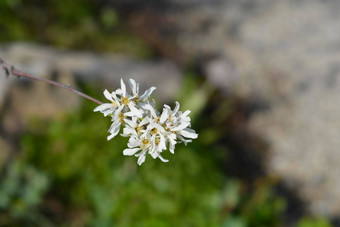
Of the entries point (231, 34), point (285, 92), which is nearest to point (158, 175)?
point (285, 92)

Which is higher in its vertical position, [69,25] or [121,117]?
[69,25]

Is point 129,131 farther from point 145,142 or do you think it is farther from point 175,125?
point 175,125

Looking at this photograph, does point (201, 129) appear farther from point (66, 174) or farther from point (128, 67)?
point (66, 174)

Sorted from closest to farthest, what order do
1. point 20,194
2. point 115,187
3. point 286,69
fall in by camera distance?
point 20,194 → point 115,187 → point 286,69

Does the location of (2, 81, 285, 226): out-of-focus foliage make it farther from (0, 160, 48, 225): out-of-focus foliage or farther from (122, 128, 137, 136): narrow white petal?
(122, 128, 137, 136): narrow white petal

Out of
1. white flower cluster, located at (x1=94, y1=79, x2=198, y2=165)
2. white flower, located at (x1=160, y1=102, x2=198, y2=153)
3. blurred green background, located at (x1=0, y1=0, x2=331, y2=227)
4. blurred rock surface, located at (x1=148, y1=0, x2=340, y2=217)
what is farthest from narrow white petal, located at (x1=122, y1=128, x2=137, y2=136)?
blurred rock surface, located at (x1=148, y1=0, x2=340, y2=217)

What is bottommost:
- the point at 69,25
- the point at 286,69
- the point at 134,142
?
the point at 134,142

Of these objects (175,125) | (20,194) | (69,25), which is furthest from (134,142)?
(69,25)
